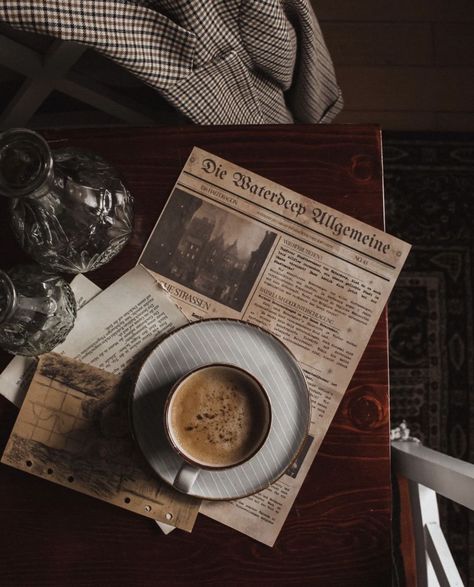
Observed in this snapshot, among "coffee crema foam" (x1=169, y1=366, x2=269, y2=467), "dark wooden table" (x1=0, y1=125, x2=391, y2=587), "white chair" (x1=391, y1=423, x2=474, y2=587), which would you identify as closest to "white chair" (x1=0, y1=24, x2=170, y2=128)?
"dark wooden table" (x1=0, y1=125, x2=391, y2=587)

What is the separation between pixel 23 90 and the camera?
2.75ft

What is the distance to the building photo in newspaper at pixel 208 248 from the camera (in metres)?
0.62

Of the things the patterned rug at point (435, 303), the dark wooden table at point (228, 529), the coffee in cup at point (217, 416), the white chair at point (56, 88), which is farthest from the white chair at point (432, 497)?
the white chair at point (56, 88)

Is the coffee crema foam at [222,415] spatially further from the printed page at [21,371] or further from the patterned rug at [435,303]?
the patterned rug at [435,303]

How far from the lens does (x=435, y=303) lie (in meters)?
1.05

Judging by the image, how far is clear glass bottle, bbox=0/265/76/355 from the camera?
1.77 feet

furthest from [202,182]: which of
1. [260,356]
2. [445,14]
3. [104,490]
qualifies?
[445,14]

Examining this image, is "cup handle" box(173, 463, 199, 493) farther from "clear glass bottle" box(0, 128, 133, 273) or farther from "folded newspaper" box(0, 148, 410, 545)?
"clear glass bottle" box(0, 128, 133, 273)

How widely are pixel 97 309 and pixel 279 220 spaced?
20 cm

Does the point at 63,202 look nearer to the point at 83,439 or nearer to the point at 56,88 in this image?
the point at 83,439

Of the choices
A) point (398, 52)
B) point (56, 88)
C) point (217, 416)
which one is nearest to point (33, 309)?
point (217, 416)

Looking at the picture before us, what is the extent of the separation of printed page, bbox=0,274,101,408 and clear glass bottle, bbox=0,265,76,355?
0.06ft

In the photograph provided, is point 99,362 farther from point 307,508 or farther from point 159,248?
point 307,508

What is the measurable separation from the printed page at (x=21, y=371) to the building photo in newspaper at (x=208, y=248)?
0.19ft
